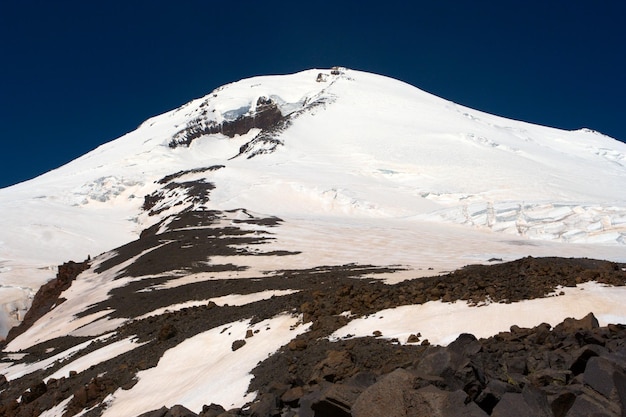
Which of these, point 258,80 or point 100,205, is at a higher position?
point 258,80

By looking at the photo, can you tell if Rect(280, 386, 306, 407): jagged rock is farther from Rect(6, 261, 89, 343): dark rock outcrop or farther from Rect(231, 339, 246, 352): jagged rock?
Rect(6, 261, 89, 343): dark rock outcrop

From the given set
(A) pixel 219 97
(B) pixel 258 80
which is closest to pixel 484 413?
(A) pixel 219 97

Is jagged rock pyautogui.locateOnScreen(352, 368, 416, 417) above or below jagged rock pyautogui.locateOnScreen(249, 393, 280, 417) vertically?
above

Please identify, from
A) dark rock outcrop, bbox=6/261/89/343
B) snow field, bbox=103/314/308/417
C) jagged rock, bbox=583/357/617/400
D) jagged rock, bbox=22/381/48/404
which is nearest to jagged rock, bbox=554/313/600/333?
jagged rock, bbox=583/357/617/400

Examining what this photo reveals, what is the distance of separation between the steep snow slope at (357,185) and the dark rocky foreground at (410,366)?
46.1 feet

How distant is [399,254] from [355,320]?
26.7 m

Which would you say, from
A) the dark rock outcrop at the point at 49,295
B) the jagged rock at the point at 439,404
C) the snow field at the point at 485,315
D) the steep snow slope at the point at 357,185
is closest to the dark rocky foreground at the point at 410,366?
the jagged rock at the point at 439,404

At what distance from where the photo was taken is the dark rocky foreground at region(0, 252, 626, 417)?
600 centimetres

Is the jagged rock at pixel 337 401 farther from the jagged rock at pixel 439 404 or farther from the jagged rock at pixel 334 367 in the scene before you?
the jagged rock at pixel 334 367

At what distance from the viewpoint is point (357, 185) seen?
78.6 metres

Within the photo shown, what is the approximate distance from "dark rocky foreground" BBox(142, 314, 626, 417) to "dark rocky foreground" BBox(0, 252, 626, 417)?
15 millimetres

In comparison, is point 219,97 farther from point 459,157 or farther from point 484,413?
point 484,413

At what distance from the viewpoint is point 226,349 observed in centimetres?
1341

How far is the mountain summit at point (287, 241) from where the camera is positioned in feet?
40.7
